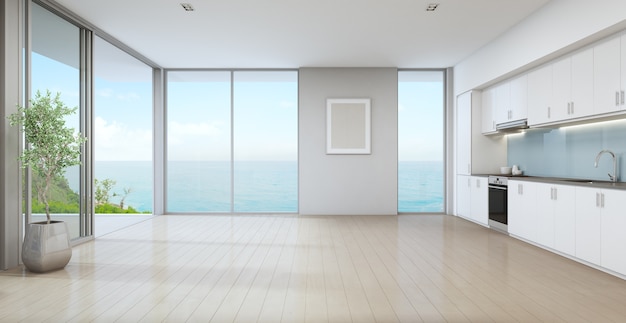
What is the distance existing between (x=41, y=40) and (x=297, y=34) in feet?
10.4

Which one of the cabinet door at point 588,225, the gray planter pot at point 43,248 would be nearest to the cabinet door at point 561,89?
the cabinet door at point 588,225

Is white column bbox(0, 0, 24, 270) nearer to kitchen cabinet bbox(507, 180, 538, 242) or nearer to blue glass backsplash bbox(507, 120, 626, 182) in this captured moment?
kitchen cabinet bbox(507, 180, 538, 242)

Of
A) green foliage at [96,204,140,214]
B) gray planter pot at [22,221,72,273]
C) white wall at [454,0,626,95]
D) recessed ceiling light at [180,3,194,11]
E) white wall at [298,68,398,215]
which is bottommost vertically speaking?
green foliage at [96,204,140,214]

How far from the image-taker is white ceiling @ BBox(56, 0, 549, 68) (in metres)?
4.91

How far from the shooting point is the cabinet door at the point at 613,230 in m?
3.62

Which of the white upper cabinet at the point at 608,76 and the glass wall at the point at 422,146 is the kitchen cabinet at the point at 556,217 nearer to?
the white upper cabinet at the point at 608,76

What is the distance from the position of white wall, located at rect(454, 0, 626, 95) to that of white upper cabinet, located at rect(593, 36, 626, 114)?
0.14 metres

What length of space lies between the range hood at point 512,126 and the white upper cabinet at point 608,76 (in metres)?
1.50

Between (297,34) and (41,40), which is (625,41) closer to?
(297,34)

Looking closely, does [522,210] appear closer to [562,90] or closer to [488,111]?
[562,90]

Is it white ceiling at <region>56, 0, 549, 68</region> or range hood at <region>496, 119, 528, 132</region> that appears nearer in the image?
white ceiling at <region>56, 0, 549, 68</region>

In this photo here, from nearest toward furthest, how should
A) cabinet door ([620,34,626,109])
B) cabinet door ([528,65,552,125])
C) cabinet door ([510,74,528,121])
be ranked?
cabinet door ([620,34,626,109]) → cabinet door ([528,65,552,125]) → cabinet door ([510,74,528,121])

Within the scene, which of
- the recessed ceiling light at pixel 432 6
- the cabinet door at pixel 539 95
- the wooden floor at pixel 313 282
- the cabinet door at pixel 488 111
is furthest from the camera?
the cabinet door at pixel 488 111

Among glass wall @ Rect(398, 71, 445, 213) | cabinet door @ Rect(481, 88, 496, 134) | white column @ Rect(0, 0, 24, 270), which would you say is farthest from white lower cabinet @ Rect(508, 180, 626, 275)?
white column @ Rect(0, 0, 24, 270)
